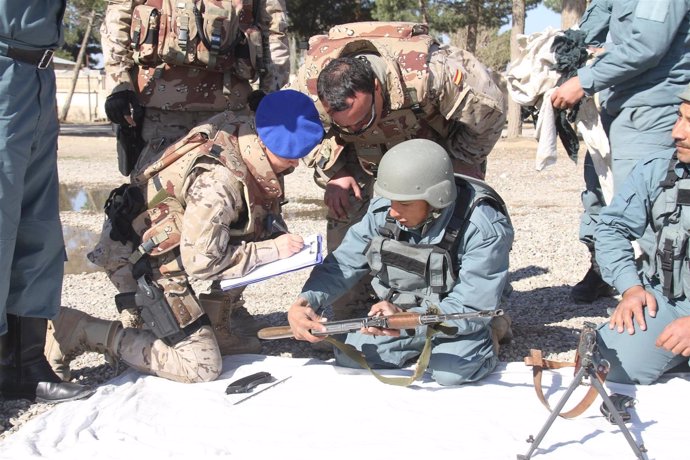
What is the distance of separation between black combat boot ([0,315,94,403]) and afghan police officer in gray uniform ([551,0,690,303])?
2741 mm

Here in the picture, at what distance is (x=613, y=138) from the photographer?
435 cm

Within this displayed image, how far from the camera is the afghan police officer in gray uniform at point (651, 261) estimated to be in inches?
140

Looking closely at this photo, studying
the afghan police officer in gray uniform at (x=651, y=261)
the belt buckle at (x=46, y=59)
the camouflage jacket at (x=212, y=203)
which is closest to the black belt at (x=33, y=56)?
the belt buckle at (x=46, y=59)

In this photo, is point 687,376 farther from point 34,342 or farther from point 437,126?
point 34,342

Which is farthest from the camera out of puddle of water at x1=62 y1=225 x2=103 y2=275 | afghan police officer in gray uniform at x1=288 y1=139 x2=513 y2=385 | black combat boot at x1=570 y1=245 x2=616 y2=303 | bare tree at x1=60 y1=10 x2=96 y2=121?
bare tree at x1=60 y1=10 x2=96 y2=121

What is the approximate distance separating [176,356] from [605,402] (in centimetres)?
192

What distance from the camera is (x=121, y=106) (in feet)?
13.9

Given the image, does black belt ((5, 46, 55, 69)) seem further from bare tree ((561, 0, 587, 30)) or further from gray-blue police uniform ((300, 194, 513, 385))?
bare tree ((561, 0, 587, 30))

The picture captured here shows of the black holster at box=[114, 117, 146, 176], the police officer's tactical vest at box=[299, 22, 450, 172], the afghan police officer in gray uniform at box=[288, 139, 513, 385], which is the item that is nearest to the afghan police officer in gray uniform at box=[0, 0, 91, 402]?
the black holster at box=[114, 117, 146, 176]

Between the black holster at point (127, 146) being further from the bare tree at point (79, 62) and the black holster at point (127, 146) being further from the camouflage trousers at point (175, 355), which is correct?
the bare tree at point (79, 62)

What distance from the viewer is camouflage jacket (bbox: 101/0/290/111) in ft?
14.5

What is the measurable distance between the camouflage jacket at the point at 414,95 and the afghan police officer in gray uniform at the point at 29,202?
4.55ft

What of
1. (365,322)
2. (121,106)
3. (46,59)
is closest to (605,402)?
(365,322)

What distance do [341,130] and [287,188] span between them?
708cm
